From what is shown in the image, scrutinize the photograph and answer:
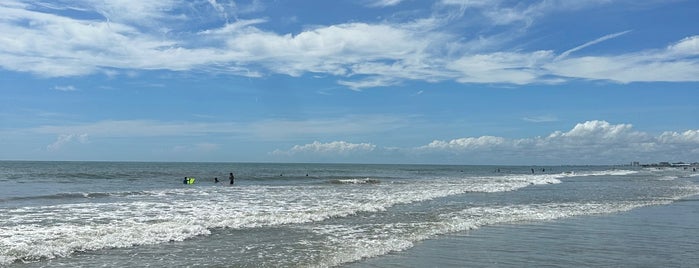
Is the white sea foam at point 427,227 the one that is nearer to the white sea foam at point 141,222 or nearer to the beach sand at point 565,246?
the white sea foam at point 141,222

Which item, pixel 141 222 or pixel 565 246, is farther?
pixel 141 222

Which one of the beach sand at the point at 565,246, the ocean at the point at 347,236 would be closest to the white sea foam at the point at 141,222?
the ocean at the point at 347,236

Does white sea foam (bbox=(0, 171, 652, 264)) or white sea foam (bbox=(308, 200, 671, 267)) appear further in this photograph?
white sea foam (bbox=(0, 171, 652, 264))

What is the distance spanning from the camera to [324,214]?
68.4 feet

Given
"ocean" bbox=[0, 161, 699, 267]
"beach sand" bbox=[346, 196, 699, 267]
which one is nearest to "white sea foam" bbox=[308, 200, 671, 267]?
"ocean" bbox=[0, 161, 699, 267]

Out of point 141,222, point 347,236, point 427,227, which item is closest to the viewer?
point 347,236

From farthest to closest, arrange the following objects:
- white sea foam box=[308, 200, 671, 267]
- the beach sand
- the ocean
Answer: white sea foam box=[308, 200, 671, 267], the ocean, the beach sand

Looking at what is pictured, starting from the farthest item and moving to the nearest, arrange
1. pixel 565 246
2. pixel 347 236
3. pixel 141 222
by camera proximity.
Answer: pixel 141 222 → pixel 347 236 → pixel 565 246

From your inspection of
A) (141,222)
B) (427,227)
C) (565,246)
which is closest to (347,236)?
(427,227)

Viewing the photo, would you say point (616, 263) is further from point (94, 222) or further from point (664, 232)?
point (94, 222)

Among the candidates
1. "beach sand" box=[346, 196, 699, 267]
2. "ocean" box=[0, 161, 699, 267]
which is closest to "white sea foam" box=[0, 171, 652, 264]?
"ocean" box=[0, 161, 699, 267]

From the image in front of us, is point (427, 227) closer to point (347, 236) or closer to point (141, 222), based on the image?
point (347, 236)

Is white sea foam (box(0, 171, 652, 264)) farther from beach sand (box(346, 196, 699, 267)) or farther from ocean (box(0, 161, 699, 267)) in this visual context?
beach sand (box(346, 196, 699, 267))

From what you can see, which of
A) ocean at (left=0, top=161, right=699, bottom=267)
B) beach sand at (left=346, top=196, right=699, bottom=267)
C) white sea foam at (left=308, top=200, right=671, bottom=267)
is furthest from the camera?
white sea foam at (left=308, top=200, right=671, bottom=267)
